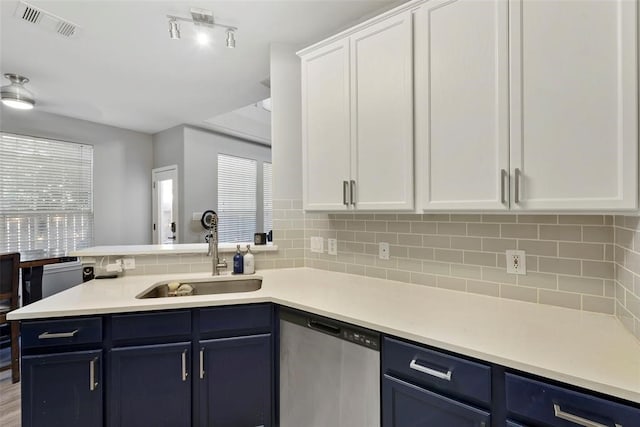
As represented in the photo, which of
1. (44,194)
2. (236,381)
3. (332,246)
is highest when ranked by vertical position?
(44,194)

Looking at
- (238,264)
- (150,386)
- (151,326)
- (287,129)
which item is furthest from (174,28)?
(150,386)

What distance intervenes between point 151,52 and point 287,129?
1332mm

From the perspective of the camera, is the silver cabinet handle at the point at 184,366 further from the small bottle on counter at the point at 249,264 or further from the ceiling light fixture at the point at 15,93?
the ceiling light fixture at the point at 15,93

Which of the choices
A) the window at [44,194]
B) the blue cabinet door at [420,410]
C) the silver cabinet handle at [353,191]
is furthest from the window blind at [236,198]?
the blue cabinet door at [420,410]

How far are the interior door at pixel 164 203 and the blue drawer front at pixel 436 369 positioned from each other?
4.25 m

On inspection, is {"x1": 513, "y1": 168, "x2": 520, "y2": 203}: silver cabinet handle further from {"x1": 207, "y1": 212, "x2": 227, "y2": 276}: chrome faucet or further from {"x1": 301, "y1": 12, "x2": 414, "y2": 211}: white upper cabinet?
{"x1": 207, "y1": 212, "x2": 227, "y2": 276}: chrome faucet

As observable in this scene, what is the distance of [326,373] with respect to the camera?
143 cm

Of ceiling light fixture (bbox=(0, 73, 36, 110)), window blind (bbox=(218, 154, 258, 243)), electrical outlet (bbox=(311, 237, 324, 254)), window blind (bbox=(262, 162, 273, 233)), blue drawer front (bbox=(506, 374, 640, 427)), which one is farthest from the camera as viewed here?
window blind (bbox=(262, 162, 273, 233))

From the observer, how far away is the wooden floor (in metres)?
2.09

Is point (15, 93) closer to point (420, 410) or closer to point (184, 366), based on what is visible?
point (184, 366)

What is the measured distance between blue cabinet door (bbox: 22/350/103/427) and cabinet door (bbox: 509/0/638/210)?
2.12 meters

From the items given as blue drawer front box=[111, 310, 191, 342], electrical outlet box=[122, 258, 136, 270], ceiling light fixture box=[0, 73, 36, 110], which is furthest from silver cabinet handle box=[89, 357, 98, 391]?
ceiling light fixture box=[0, 73, 36, 110]

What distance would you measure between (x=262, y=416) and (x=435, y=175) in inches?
61.4

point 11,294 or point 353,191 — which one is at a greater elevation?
point 353,191
